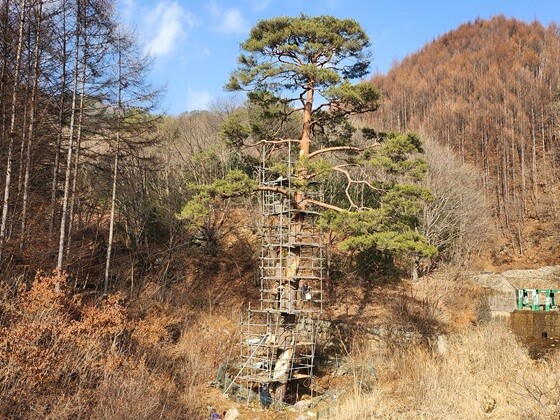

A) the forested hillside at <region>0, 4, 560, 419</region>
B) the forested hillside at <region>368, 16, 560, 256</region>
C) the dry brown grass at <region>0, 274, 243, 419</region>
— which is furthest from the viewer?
the forested hillside at <region>368, 16, 560, 256</region>

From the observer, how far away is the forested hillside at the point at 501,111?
34250 mm

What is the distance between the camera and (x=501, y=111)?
4400 cm

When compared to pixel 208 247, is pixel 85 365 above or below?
below

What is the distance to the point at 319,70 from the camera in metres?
11.9

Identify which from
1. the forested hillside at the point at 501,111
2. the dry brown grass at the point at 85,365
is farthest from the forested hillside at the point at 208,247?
the forested hillside at the point at 501,111

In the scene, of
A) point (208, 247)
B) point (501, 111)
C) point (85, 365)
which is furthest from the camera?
point (501, 111)

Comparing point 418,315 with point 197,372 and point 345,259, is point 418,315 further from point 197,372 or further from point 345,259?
point 197,372

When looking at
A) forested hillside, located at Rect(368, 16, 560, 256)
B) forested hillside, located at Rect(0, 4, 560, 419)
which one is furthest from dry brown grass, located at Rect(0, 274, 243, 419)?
forested hillside, located at Rect(368, 16, 560, 256)

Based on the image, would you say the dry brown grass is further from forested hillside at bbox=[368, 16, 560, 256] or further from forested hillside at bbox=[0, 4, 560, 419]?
forested hillside at bbox=[368, 16, 560, 256]

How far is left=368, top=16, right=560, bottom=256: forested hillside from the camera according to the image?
3425cm

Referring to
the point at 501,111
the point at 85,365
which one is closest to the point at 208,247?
the point at 85,365

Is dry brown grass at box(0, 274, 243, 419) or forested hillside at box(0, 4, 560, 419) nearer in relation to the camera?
dry brown grass at box(0, 274, 243, 419)

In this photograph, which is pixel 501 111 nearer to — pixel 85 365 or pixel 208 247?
pixel 208 247

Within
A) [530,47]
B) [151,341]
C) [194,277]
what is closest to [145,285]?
[194,277]
